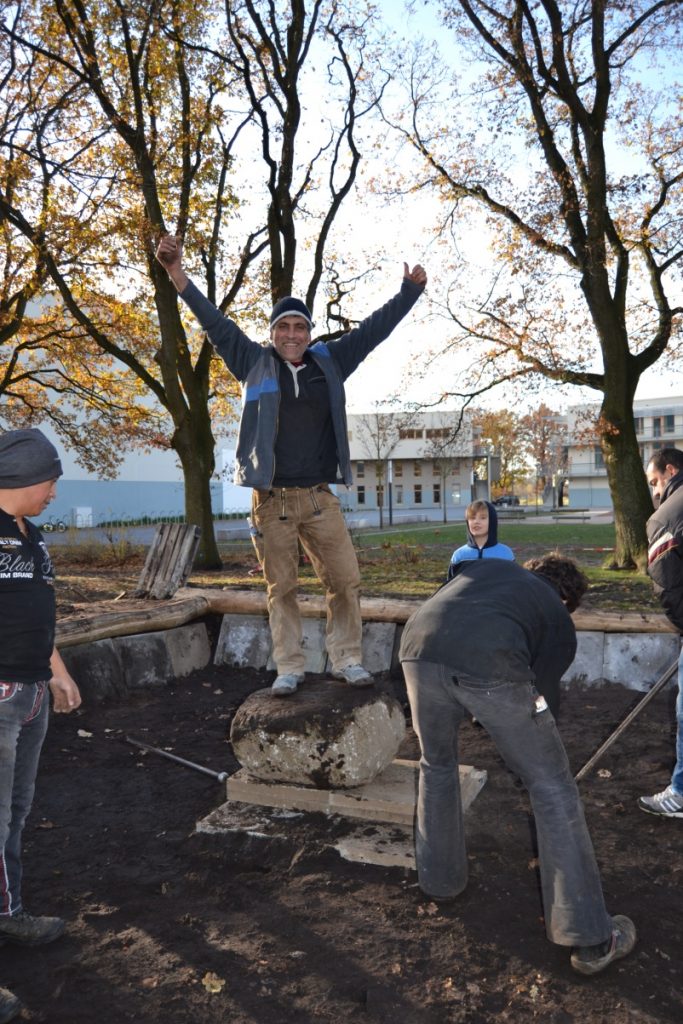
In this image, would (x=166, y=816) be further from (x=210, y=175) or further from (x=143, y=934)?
(x=210, y=175)

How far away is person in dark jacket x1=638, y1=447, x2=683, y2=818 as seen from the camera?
400 centimetres

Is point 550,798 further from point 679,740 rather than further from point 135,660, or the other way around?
point 135,660

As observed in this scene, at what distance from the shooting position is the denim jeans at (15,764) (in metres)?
2.94

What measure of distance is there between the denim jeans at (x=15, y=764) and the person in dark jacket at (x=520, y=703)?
1.53 meters

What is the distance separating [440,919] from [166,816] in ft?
6.45

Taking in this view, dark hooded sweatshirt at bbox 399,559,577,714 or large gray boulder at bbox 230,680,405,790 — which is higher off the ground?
dark hooded sweatshirt at bbox 399,559,577,714

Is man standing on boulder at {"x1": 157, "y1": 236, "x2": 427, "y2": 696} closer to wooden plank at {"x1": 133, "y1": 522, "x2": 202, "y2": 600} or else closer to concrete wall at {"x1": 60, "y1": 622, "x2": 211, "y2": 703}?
concrete wall at {"x1": 60, "y1": 622, "x2": 211, "y2": 703}

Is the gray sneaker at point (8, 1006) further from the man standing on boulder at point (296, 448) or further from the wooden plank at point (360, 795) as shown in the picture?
the man standing on boulder at point (296, 448)

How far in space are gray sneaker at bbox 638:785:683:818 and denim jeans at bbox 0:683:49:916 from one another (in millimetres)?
3321

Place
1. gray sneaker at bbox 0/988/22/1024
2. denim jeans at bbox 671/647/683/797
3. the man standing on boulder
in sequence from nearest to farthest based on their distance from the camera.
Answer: gray sneaker at bbox 0/988/22/1024, denim jeans at bbox 671/647/683/797, the man standing on boulder

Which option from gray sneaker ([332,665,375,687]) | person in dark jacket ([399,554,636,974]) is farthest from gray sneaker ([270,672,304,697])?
person in dark jacket ([399,554,636,974])

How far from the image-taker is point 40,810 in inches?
185

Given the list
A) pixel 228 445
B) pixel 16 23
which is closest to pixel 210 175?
pixel 16 23

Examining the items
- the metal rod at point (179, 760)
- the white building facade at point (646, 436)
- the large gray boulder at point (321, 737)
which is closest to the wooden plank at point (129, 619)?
the metal rod at point (179, 760)
